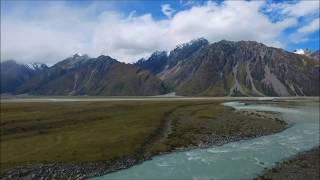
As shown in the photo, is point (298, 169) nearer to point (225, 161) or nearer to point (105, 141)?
point (225, 161)

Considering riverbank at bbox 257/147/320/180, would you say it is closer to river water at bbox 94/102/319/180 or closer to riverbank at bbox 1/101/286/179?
river water at bbox 94/102/319/180

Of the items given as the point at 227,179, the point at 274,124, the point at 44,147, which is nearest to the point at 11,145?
the point at 44,147

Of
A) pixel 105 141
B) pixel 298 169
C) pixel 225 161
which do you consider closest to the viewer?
pixel 298 169

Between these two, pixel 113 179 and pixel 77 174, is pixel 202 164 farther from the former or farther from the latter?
pixel 77 174

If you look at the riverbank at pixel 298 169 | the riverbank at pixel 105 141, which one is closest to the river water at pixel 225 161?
the riverbank at pixel 298 169

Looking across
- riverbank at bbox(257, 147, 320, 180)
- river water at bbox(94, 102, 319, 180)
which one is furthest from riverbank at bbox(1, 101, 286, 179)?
riverbank at bbox(257, 147, 320, 180)

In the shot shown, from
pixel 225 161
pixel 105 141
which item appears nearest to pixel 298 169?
pixel 225 161
